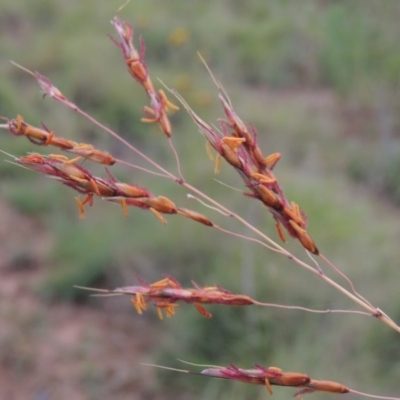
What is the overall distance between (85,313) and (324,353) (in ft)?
4.79

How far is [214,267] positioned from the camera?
3.23m

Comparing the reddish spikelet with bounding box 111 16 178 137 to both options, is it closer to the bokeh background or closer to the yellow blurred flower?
the bokeh background

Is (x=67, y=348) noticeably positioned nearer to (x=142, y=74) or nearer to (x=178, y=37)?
(x=142, y=74)

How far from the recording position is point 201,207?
11.4 ft

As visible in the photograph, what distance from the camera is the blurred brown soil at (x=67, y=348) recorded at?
323 centimetres

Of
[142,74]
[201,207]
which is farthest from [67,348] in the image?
[142,74]

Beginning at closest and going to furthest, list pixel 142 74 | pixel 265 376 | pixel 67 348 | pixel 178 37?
pixel 265 376
pixel 142 74
pixel 67 348
pixel 178 37

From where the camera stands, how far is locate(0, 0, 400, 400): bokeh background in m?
2.84

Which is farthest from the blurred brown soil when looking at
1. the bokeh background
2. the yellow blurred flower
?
the yellow blurred flower

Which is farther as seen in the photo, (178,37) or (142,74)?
(178,37)

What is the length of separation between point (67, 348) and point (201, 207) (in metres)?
0.90

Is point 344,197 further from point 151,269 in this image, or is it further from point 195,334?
point 195,334

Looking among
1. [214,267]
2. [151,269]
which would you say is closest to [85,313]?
[151,269]

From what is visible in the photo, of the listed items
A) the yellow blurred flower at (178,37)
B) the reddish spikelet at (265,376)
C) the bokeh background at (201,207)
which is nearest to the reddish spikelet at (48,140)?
the reddish spikelet at (265,376)
